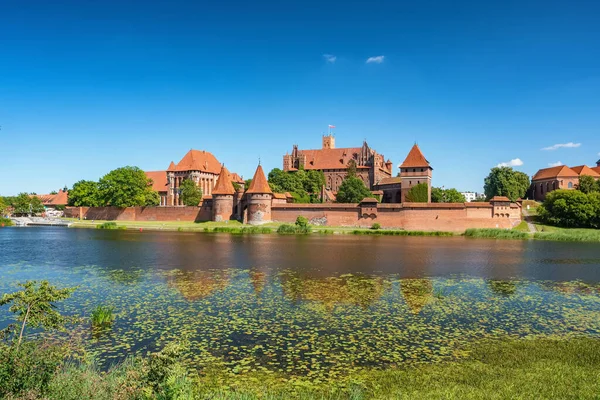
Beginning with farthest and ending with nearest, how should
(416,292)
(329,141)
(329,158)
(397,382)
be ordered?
(329,141)
(329,158)
(416,292)
(397,382)

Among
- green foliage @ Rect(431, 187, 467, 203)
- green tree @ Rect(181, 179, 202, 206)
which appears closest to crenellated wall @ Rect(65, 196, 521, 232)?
green foliage @ Rect(431, 187, 467, 203)

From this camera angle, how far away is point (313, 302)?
38.4 ft

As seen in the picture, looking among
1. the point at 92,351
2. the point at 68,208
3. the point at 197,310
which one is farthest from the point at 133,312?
the point at 68,208

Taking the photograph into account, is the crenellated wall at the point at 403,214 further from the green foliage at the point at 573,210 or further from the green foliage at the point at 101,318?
the green foliage at the point at 101,318

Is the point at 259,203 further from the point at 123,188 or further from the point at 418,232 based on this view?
the point at 123,188

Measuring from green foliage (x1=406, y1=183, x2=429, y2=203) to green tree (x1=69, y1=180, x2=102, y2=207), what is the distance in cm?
3986

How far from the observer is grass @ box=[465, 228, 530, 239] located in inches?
1507

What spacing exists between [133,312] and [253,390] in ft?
17.6

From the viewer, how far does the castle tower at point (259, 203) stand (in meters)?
46.9

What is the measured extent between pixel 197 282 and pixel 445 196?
53.8 meters

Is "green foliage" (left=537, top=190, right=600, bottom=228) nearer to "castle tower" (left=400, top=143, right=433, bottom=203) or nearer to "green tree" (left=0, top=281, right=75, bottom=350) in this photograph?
"castle tower" (left=400, top=143, right=433, bottom=203)

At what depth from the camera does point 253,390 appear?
19.9 ft

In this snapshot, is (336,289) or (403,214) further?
(403,214)

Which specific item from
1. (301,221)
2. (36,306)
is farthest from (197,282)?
(301,221)
